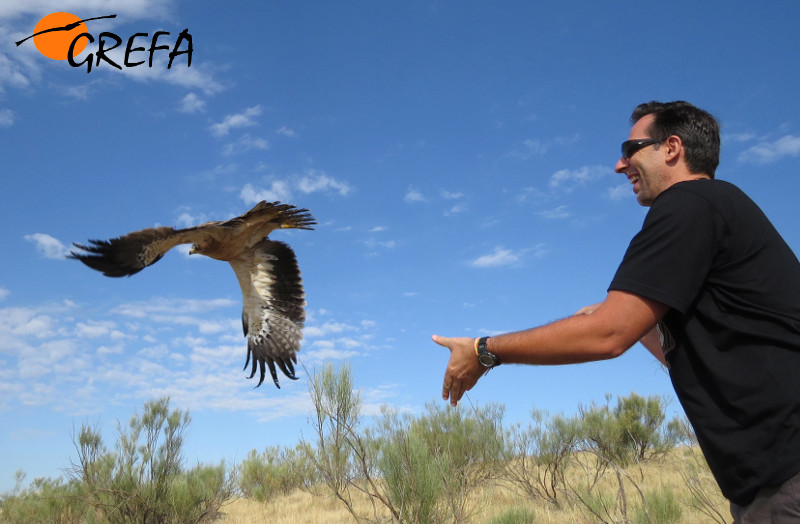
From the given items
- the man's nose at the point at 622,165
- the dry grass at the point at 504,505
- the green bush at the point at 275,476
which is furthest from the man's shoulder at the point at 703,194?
the green bush at the point at 275,476

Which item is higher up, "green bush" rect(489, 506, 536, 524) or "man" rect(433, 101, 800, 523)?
"man" rect(433, 101, 800, 523)

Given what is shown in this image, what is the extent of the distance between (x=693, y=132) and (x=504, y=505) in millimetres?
7529

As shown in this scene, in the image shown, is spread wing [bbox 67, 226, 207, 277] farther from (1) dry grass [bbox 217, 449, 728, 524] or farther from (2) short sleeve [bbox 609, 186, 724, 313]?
(2) short sleeve [bbox 609, 186, 724, 313]

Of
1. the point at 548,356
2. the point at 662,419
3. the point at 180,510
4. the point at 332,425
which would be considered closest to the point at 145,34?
the point at 332,425

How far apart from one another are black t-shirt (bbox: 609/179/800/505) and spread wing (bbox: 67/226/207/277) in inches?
210

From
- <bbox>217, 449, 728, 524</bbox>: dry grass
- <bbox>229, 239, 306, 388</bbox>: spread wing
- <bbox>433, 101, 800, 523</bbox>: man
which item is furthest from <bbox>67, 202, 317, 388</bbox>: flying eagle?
<bbox>433, 101, 800, 523</bbox>: man

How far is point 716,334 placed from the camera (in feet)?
5.63

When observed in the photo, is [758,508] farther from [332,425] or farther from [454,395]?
[332,425]

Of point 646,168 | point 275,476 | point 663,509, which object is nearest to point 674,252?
point 646,168

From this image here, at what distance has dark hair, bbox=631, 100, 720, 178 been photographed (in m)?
1.94

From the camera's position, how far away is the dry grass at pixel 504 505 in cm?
677

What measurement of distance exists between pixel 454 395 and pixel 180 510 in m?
8.26

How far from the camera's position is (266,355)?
8.45 metres

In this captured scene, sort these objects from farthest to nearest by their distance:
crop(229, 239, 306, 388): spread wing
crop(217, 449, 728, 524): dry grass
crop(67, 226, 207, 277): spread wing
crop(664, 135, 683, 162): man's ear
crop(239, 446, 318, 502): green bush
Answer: crop(239, 446, 318, 502): green bush, crop(229, 239, 306, 388): spread wing, crop(217, 449, 728, 524): dry grass, crop(67, 226, 207, 277): spread wing, crop(664, 135, 683, 162): man's ear
